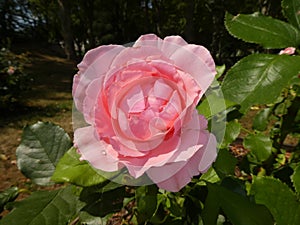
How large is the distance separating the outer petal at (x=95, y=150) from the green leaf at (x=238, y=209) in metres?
0.16

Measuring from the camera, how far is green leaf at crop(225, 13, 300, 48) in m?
0.62

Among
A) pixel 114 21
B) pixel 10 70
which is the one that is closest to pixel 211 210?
pixel 10 70

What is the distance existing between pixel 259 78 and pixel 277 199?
19 centimetres

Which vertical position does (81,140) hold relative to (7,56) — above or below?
above

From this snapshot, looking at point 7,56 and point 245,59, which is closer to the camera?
point 245,59

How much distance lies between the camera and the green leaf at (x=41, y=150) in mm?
576

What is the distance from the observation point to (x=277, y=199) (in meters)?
0.53

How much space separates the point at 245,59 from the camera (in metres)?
0.59

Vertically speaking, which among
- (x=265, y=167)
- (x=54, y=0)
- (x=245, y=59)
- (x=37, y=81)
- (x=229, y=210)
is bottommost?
(x=37, y=81)

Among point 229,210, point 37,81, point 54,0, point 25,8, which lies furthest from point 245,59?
point 25,8

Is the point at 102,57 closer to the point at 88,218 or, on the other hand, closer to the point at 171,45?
the point at 171,45

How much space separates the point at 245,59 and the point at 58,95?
6527mm

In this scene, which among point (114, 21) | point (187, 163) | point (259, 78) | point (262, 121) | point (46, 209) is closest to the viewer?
point (187, 163)

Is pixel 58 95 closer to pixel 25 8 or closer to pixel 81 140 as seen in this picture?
pixel 81 140
